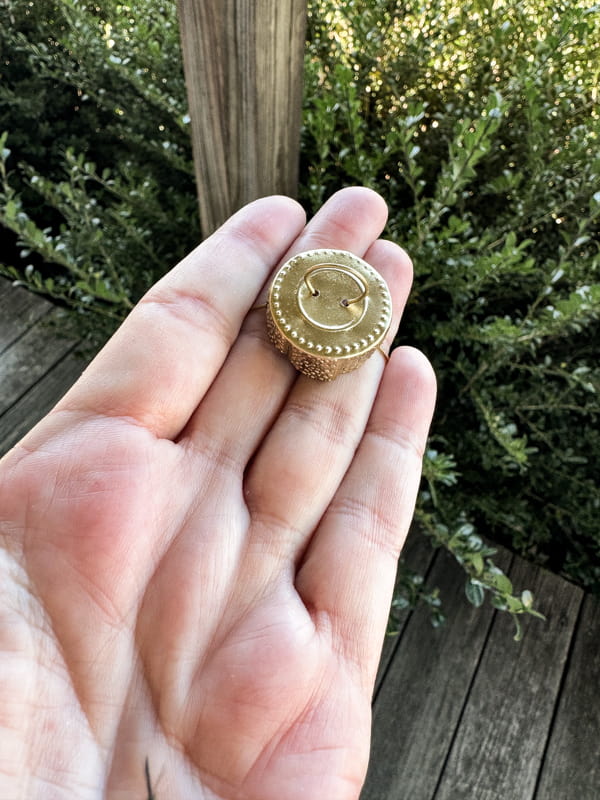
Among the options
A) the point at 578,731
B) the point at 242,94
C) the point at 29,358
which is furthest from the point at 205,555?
the point at 29,358

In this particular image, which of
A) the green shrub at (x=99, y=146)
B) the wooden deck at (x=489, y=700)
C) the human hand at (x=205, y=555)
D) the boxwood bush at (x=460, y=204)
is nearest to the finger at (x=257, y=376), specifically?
the human hand at (x=205, y=555)

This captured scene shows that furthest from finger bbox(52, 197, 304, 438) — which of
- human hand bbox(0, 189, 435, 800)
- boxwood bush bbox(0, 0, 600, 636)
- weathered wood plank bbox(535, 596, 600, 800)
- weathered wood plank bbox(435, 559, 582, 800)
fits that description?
weathered wood plank bbox(535, 596, 600, 800)

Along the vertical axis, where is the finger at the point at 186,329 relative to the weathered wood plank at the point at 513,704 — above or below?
above

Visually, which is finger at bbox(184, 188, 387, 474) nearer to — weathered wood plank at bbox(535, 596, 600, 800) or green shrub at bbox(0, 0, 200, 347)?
green shrub at bbox(0, 0, 200, 347)

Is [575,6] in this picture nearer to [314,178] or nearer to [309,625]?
[314,178]

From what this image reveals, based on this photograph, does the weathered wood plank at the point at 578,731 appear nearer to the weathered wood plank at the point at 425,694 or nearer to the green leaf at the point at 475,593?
the weathered wood plank at the point at 425,694

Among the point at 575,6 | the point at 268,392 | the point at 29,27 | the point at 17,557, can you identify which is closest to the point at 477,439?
the point at 268,392

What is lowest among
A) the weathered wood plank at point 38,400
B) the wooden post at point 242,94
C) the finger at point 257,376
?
the weathered wood plank at point 38,400
